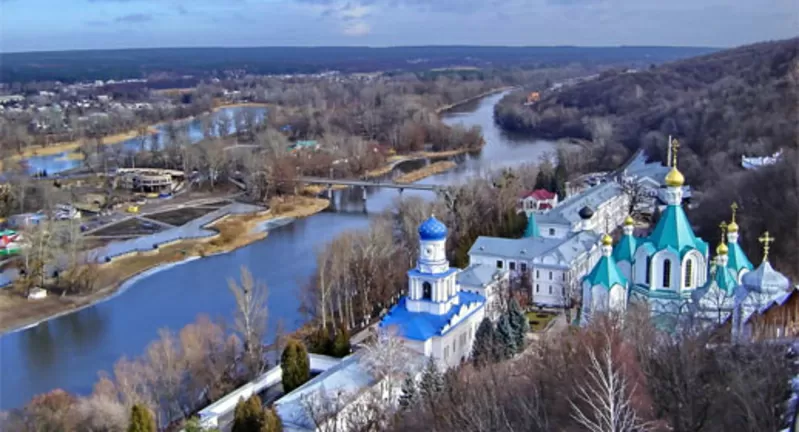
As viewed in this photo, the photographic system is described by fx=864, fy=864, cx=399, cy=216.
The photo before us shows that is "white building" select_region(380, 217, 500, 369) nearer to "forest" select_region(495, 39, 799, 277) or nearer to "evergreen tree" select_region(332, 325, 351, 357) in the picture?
"evergreen tree" select_region(332, 325, 351, 357)

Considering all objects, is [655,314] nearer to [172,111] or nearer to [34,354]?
[34,354]

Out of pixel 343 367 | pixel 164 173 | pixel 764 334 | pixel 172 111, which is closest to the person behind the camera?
pixel 764 334

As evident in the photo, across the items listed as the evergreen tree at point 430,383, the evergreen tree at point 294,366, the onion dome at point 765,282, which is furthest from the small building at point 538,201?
the evergreen tree at point 430,383

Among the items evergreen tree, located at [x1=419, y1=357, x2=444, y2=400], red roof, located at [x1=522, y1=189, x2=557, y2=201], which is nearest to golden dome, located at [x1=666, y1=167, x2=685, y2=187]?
evergreen tree, located at [x1=419, y1=357, x2=444, y2=400]

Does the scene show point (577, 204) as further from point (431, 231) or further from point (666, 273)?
point (431, 231)

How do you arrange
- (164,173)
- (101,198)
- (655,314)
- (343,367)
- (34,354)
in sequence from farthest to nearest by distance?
1. (164,173)
2. (101,198)
3. (34,354)
4. (655,314)
5. (343,367)

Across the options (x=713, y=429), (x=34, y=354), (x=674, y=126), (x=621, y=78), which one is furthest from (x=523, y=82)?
(x=713, y=429)
